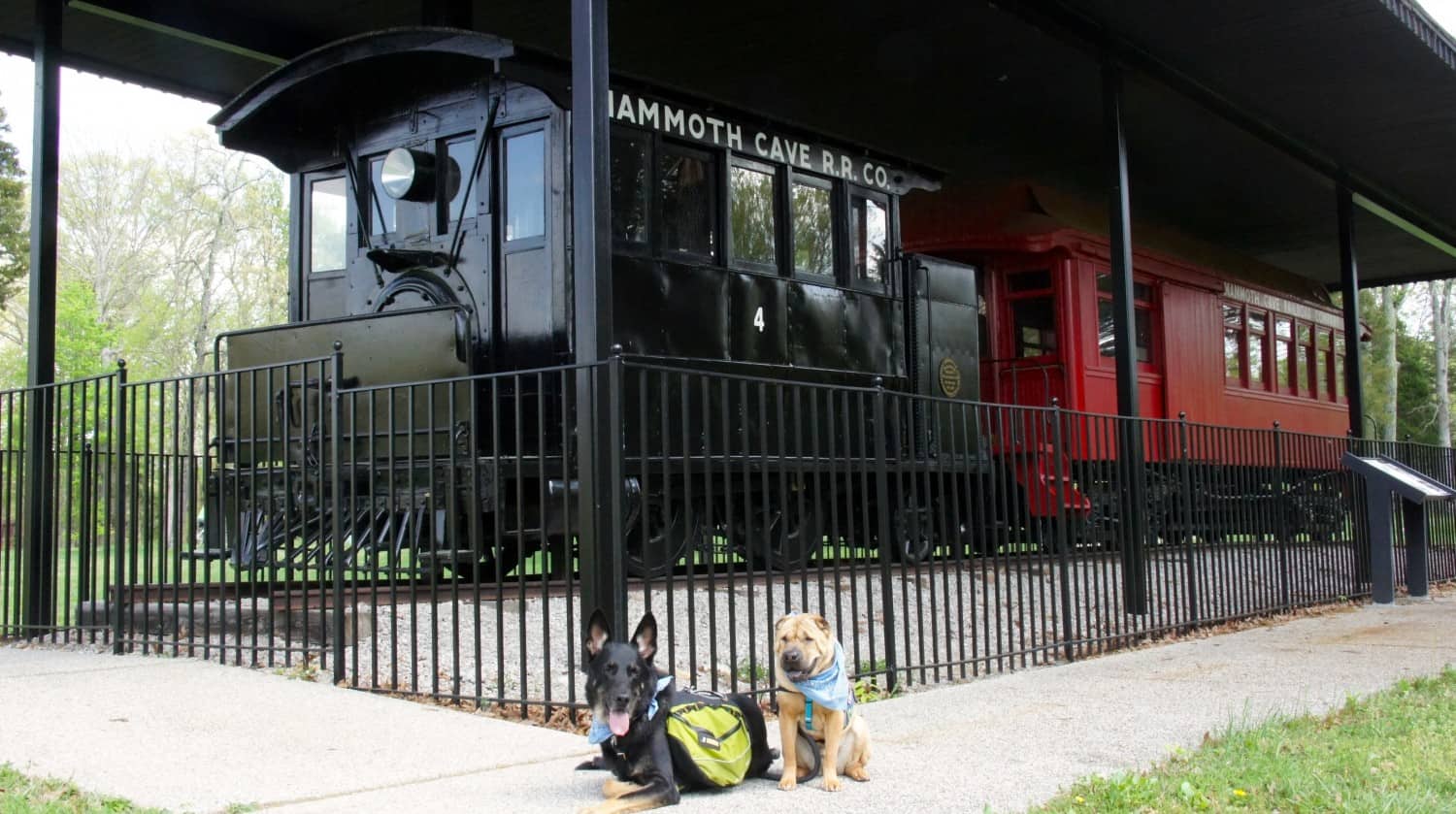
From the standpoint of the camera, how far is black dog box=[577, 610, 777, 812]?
12.3 ft

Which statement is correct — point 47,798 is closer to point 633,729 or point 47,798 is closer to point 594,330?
point 633,729

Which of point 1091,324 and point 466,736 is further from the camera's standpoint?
point 1091,324

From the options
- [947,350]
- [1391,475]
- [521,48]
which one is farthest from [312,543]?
[1391,475]

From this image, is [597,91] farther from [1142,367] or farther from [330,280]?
[1142,367]

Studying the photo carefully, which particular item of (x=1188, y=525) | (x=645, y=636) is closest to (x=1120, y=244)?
(x=1188, y=525)

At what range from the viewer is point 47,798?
3904 mm

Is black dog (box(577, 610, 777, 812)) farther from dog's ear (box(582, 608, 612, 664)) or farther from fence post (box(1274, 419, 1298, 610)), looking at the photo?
fence post (box(1274, 419, 1298, 610))

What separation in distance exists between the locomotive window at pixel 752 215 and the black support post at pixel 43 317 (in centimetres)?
458

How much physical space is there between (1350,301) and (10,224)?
25.1 m

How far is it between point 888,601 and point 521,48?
13.5ft

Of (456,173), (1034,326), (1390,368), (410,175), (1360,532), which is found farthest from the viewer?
(1390,368)

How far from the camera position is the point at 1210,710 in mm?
5816

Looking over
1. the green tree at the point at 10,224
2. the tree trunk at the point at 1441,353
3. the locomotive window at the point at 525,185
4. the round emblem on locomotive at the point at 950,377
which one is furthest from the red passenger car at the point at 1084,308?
the tree trunk at the point at 1441,353

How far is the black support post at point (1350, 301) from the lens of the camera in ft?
52.8
